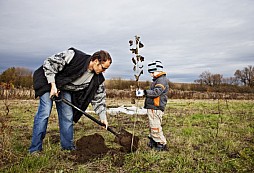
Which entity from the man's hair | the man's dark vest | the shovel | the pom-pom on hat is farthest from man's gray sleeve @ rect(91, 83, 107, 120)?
the pom-pom on hat

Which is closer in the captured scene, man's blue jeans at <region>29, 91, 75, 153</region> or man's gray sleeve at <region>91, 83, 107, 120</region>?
man's blue jeans at <region>29, 91, 75, 153</region>

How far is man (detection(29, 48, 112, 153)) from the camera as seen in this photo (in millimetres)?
3377

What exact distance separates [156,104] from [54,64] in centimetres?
187

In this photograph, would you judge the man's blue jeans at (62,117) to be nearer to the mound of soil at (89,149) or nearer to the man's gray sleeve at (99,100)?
the mound of soil at (89,149)

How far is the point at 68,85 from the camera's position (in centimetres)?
371

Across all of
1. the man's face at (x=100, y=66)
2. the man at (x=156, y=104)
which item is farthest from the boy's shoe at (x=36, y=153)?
the man at (x=156, y=104)

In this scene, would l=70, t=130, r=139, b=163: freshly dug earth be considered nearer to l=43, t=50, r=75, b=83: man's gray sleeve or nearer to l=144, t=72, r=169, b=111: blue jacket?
l=144, t=72, r=169, b=111: blue jacket

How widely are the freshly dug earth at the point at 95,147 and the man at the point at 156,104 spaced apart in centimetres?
41

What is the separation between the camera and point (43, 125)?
3.37 metres

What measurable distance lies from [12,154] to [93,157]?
109 centimetres

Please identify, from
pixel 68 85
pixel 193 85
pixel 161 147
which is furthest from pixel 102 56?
pixel 193 85

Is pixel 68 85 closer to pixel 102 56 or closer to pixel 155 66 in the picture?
pixel 102 56

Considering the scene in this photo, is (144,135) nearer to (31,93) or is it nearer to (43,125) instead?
(43,125)

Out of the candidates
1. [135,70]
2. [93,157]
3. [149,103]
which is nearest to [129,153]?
[93,157]
